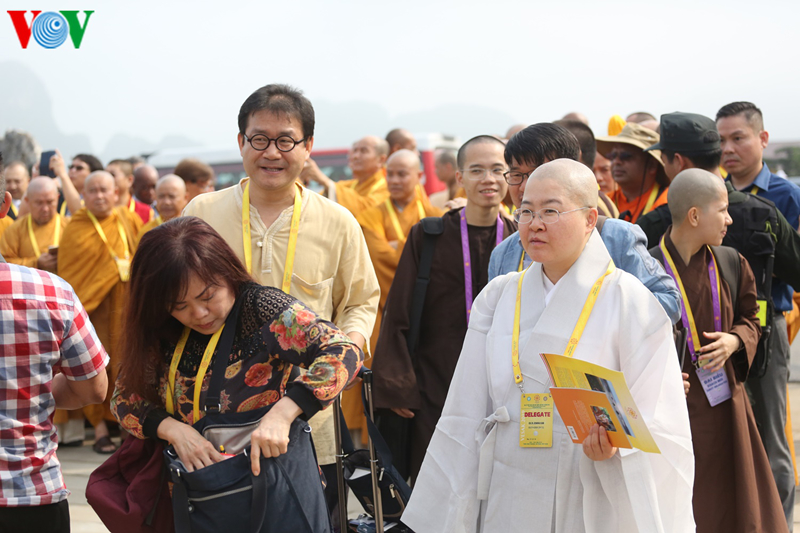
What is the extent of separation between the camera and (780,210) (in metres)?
4.18

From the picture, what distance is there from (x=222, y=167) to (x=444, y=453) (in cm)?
1574

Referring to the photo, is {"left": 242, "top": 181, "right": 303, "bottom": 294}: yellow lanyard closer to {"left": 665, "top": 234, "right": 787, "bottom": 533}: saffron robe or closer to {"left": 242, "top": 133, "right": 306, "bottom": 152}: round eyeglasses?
{"left": 242, "top": 133, "right": 306, "bottom": 152}: round eyeglasses

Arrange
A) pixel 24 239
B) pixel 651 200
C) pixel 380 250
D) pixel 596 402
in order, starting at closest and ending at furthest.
→ pixel 596 402 → pixel 651 200 → pixel 380 250 → pixel 24 239

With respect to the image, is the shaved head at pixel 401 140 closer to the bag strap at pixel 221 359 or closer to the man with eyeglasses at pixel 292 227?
the man with eyeglasses at pixel 292 227

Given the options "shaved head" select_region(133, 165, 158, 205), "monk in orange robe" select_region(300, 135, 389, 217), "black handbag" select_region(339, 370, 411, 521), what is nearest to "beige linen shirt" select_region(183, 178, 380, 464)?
"black handbag" select_region(339, 370, 411, 521)

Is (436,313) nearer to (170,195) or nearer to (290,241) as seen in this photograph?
(290,241)

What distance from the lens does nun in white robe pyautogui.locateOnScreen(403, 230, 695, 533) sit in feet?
6.53

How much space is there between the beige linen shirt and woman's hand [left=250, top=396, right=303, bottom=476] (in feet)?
2.35

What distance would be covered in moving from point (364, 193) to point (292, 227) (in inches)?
205

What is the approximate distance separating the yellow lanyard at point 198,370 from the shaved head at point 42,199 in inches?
189

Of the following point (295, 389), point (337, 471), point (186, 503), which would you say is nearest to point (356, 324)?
point (337, 471)

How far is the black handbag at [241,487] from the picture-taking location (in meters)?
1.89

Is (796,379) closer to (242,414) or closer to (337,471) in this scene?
(337,471)

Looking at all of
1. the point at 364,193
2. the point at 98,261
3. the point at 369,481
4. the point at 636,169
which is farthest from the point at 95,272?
the point at 369,481
